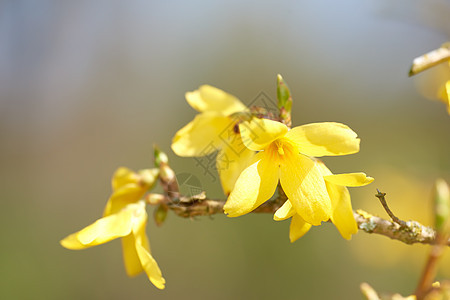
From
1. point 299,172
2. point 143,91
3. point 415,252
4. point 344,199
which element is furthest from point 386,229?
point 143,91

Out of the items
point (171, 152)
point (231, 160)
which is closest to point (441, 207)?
point (231, 160)

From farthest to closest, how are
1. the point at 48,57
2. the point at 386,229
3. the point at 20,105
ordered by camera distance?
1. the point at 48,57
2. the point at 20,105
3. the point at 386,229

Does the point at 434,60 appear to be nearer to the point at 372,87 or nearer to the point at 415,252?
the point at 415,252

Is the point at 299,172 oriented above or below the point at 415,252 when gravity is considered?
above

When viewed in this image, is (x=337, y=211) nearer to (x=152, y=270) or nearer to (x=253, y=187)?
(x=253, y=187)

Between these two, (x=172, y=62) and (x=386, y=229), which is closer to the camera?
(x=386, y=229)

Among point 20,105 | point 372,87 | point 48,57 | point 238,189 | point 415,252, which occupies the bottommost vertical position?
point 415,252
